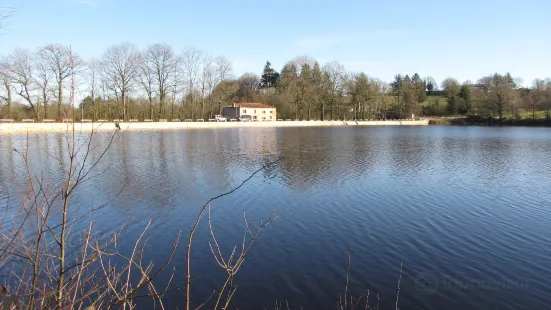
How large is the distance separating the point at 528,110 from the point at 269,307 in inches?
3973

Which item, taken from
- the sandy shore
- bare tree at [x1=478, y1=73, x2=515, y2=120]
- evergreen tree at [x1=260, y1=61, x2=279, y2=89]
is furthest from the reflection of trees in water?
evergreen tree at [x1=260, y1=61, x2=279, y2=89]

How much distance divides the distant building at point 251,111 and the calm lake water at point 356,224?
210 ft

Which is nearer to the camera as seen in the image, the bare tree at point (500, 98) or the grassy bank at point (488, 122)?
the grassy bank at point (488, 122)

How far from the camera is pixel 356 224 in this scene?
36.2 ft

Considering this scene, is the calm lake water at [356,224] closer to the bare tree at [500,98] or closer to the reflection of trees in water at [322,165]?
the reflection of trees in water at [322,165]

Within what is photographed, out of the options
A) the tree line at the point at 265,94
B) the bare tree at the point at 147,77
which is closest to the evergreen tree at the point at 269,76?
the tree line at the point at 265,94

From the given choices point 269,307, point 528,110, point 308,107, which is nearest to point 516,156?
point 269,307

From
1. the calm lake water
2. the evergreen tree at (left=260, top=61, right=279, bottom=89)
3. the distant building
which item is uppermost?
the evergreen tree at (left=260, top=61, right=279, bottom=89)

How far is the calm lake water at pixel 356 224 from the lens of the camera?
23.4 feet

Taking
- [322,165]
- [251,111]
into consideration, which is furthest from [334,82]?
[322,165]

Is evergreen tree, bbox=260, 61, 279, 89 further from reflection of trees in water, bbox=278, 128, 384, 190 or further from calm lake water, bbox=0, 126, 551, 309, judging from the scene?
calm lake water, bbox=0, 126, 551, 309

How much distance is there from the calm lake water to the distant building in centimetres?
6413

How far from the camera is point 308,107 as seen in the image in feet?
282

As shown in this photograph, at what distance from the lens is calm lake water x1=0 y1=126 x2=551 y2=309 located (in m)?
7.14
